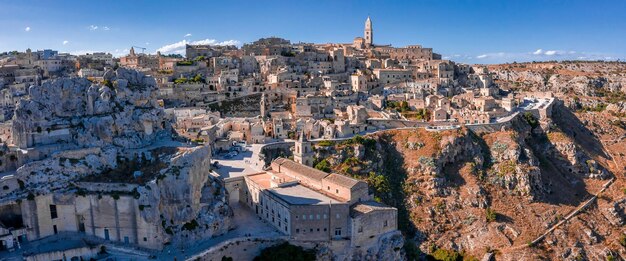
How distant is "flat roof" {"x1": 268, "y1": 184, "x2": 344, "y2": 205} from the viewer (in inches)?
1433

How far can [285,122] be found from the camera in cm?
5706

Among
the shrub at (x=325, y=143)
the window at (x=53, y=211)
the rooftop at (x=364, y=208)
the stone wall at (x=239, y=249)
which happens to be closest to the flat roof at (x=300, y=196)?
the rooftop at (x=364, y=208)

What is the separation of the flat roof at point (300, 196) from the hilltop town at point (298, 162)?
21 cm

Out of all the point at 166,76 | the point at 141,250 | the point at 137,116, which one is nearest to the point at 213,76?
the point at 166,76

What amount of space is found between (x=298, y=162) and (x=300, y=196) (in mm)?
8854

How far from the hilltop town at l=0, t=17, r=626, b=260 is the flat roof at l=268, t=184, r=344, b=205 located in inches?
8.2

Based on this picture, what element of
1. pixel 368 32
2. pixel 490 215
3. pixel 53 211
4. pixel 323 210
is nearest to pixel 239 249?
pixel 323 210

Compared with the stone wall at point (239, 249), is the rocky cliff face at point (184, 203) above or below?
above

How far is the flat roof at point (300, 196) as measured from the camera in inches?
1433

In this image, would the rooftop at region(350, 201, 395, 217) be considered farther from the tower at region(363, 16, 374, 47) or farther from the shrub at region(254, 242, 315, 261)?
the tower at region(363, 16, 374, 47)

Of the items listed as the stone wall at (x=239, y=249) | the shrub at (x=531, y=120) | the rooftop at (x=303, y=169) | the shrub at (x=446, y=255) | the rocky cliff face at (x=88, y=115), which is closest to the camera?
the stone wall at (x=239, y=249)

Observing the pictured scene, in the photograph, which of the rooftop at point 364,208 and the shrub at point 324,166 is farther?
the shrub at point 324,166

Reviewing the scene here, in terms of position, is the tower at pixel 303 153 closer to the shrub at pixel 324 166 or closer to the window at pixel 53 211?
the shrub at pixel 324 166

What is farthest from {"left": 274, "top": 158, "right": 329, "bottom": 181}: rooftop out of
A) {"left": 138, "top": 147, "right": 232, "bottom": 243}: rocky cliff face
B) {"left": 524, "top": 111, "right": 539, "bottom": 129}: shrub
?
{"left": 524, "top": 111, "right": 539, "bottom": 129}: shrub
